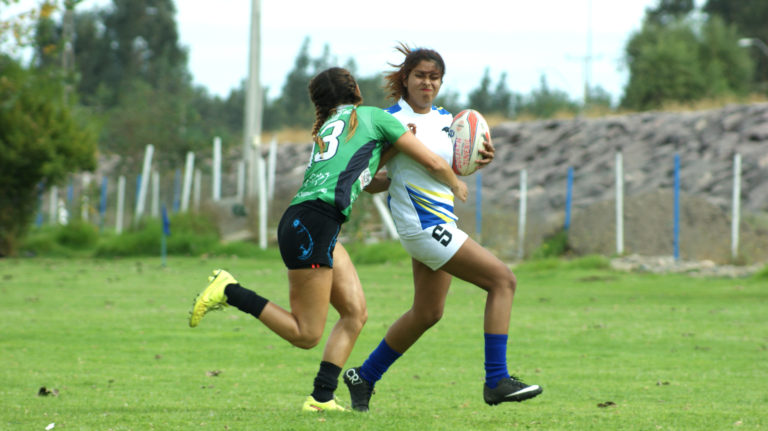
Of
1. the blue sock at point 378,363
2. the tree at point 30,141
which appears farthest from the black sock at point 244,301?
the tree at point 30,141

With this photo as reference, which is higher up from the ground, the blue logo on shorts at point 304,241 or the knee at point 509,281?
the blue logo on shorts at point 304,241

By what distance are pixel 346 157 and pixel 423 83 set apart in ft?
2.23

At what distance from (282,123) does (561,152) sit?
170ft

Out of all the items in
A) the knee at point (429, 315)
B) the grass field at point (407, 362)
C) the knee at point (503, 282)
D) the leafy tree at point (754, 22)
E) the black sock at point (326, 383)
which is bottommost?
the grass field at point (407, 362)

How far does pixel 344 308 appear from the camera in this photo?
581 centimetres

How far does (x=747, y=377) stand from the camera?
25.1 ft

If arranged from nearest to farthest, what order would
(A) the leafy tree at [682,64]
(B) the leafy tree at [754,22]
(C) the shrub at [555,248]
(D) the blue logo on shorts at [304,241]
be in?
(D) the blue logo on shorts at [304,241], (C) the shrub at [555,248], (A) the leafy tree at [682,64], (B) the leafy tree at [754,22]

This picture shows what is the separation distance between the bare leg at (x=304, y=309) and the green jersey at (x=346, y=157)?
384 millimetres

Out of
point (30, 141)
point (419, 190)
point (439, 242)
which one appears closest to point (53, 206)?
point (30, 141)

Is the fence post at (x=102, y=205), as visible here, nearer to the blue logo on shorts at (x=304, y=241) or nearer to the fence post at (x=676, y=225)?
the fence post at (x=676, y=225)

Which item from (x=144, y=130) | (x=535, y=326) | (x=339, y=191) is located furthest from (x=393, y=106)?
(x=144, y=130)

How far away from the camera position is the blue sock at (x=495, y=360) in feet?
18.0

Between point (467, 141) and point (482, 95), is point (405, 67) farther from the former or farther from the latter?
point (482, 95)

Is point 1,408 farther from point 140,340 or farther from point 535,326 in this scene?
point 535,326
